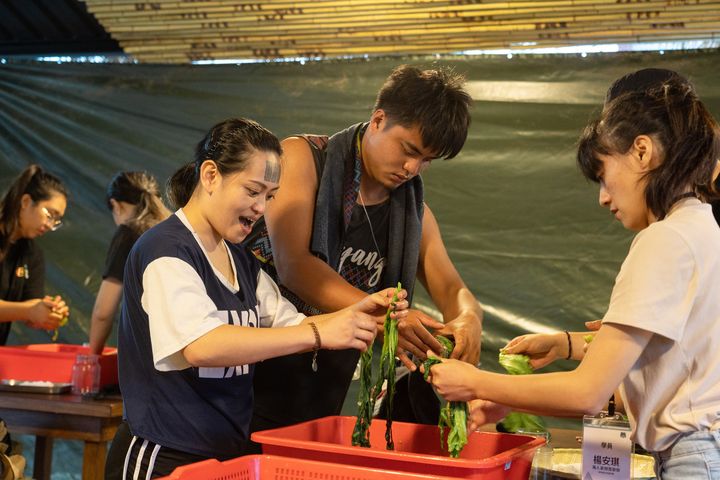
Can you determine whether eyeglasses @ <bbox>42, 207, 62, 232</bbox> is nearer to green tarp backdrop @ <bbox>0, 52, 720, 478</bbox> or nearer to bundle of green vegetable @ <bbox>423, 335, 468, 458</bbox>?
green tarp backdrop @ <bbox>0, 52, 720, 478</bbox>

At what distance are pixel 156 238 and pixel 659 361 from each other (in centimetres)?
109

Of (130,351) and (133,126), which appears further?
(133,126)

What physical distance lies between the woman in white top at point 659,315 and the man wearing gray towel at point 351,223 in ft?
1.92

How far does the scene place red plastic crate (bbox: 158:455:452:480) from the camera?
1.66 m

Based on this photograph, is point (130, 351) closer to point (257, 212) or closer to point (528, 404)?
point (257, 212)

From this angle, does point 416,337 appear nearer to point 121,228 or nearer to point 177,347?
point 177,347

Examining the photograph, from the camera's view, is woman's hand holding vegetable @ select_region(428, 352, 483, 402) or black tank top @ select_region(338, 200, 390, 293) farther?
black tank top @ select_region(338, 200, 390, 293)

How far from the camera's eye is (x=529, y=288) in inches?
171

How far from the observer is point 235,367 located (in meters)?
2.02

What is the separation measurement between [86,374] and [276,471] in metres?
1.91

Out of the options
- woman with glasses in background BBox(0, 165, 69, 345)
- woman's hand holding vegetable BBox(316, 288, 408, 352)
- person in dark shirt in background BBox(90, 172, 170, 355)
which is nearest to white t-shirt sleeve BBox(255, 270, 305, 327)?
woman's hand holding vegetable BBox(316, 288, 408, 352)

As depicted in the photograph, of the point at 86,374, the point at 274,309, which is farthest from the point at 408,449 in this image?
the point at 86,374

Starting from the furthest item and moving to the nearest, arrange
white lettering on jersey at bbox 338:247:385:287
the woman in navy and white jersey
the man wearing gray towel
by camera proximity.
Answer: white lettering on jersey at bbox 338:247:385:287, the man wearing gray towel, the woman in navy and white jersey

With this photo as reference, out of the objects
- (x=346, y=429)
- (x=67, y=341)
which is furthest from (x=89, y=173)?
(x=346, y=429)
